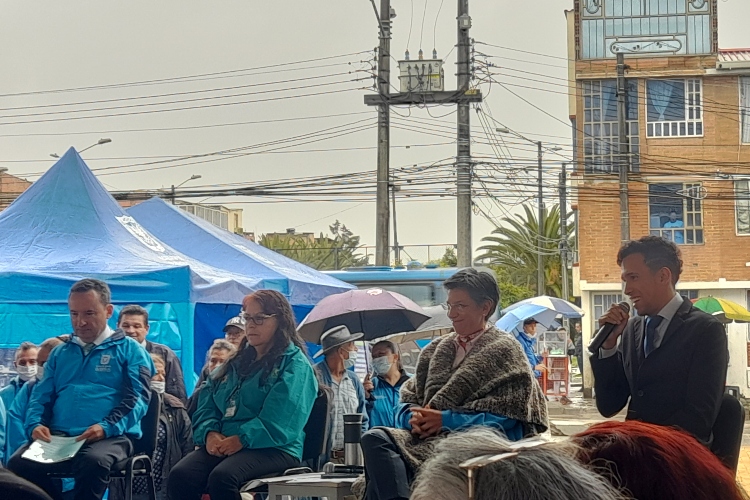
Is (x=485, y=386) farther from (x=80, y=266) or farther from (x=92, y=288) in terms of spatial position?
(x=80, y=266)

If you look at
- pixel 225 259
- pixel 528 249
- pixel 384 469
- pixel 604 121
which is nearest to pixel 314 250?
pixel 528 249

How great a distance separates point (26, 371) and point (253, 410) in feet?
10.9

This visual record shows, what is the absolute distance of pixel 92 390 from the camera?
6.98 metres

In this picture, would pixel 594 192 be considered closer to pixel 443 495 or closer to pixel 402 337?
pixel 402 337

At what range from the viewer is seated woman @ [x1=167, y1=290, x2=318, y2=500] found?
6.25 metres

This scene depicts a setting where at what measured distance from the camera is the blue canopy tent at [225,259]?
13469 mm

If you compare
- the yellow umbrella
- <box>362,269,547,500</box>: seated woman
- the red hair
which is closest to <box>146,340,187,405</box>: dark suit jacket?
<box>362,269,547,500</box>: seated woman

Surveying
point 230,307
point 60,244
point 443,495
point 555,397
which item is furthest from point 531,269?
point 443,495

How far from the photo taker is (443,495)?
1.49m

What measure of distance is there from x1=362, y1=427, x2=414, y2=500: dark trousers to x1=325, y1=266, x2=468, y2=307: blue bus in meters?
16.5

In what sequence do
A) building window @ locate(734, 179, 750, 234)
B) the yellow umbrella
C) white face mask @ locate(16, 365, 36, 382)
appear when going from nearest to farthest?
white face mask @ locate(16, 365, 36, 382)
the yellow umbrella
building window @ locate(734, 179, 750, 234)

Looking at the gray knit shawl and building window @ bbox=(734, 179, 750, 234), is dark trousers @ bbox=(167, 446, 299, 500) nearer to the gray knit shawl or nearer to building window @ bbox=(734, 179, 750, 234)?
the gray knit shawl

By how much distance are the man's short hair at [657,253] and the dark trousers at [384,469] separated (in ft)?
4.47

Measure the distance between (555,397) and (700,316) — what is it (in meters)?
20.3
